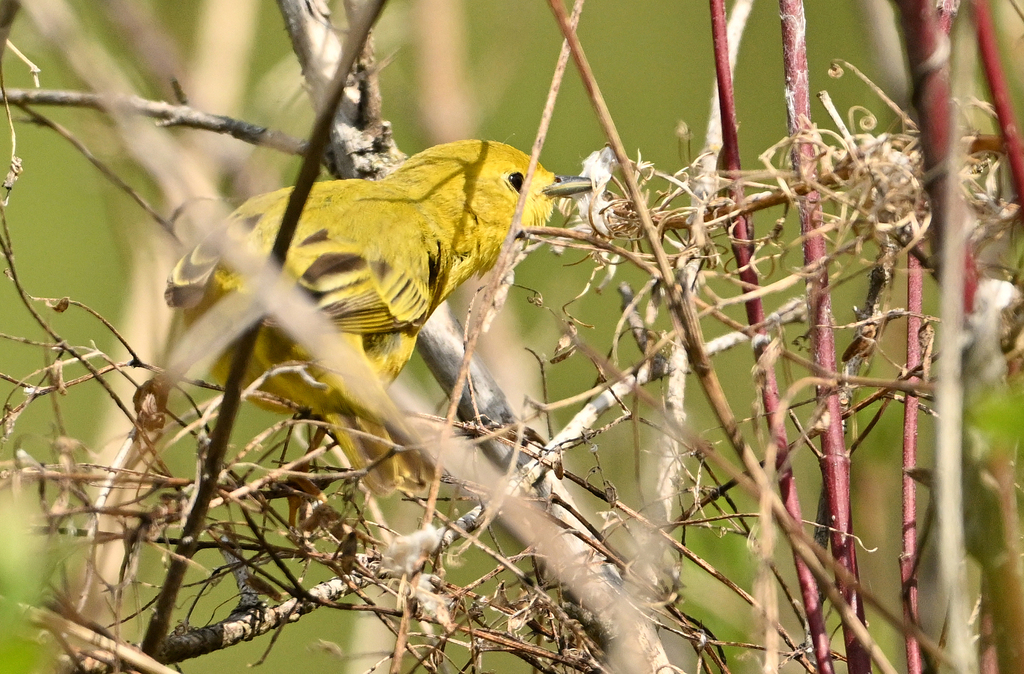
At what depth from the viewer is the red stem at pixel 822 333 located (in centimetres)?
136

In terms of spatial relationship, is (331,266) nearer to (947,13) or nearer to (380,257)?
(380,257)

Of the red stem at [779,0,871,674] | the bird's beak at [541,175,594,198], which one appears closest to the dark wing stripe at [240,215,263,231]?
the bird's beak at [541,175,594,198]

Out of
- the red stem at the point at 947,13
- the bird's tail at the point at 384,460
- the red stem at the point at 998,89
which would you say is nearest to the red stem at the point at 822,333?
the red stem at the point at 947,13

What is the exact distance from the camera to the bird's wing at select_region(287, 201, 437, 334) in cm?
246

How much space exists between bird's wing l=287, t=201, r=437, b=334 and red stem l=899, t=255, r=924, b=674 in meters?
1.40

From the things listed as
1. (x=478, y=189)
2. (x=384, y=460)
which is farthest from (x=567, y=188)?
(x=384, y=460)

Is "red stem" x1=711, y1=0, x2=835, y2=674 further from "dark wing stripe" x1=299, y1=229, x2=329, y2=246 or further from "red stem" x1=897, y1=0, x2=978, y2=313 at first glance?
"dark wing stripe" x1=299, y1=229, x2=329, y2=246

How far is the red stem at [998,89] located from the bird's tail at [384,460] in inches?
38.2

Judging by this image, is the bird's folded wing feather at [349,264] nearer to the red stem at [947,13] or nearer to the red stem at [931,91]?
the red stem at [947,13]

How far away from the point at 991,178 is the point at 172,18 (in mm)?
1149

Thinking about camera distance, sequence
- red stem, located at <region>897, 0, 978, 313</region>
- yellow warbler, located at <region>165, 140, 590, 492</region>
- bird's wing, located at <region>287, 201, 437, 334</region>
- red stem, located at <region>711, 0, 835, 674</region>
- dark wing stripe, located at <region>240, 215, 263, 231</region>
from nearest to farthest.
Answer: red stem, located at <region>897, 0, 978, 313</region>, red stem, located at <region>711, 0, 835, 674</region>, yellow warbler, located at <region>165, 140, 590, 492</region>, bird's wing, located at <region>287, 201, 437, 334</region>, dark wing stripe, located at <region>240, 215, 263, 231</region>

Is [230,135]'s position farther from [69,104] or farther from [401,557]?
[401,557]

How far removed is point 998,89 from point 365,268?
1919 millimetres

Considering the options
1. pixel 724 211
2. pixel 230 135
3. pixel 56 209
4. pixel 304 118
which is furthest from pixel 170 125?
pixel 56 209
